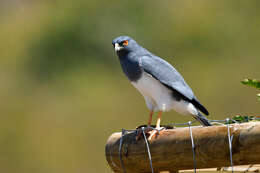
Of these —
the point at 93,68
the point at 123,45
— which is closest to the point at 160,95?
the point at 123,45

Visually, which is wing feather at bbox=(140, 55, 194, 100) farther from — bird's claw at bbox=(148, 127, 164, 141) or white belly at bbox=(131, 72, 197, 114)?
bird's claw at bbox=(148, 127, 164, 141)

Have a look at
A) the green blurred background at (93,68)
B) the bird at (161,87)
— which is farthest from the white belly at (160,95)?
the green blurred background at (93,68)

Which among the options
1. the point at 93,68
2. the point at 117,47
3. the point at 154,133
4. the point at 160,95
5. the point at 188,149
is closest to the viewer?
the point at 188,149

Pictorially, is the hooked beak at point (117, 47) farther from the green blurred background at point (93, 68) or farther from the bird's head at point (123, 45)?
the green blurred background at point (93, 68)

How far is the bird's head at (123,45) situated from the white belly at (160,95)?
34cm

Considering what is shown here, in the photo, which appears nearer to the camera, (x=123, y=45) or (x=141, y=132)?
(x=141, y=132)

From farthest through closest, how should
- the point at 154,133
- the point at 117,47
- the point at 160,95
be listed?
the point at 117,47, the point at 160,95, the point at 154,133

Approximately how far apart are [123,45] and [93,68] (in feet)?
30.7

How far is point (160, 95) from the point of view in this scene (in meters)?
3.71

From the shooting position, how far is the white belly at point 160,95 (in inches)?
146

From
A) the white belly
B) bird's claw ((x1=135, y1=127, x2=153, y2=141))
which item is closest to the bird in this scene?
the white belly

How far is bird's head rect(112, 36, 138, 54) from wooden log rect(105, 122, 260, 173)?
1234 mm

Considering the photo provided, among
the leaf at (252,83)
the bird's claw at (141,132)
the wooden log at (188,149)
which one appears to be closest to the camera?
the wooden log at (188,149)

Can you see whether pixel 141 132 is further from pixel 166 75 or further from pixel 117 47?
pixel 117 47
